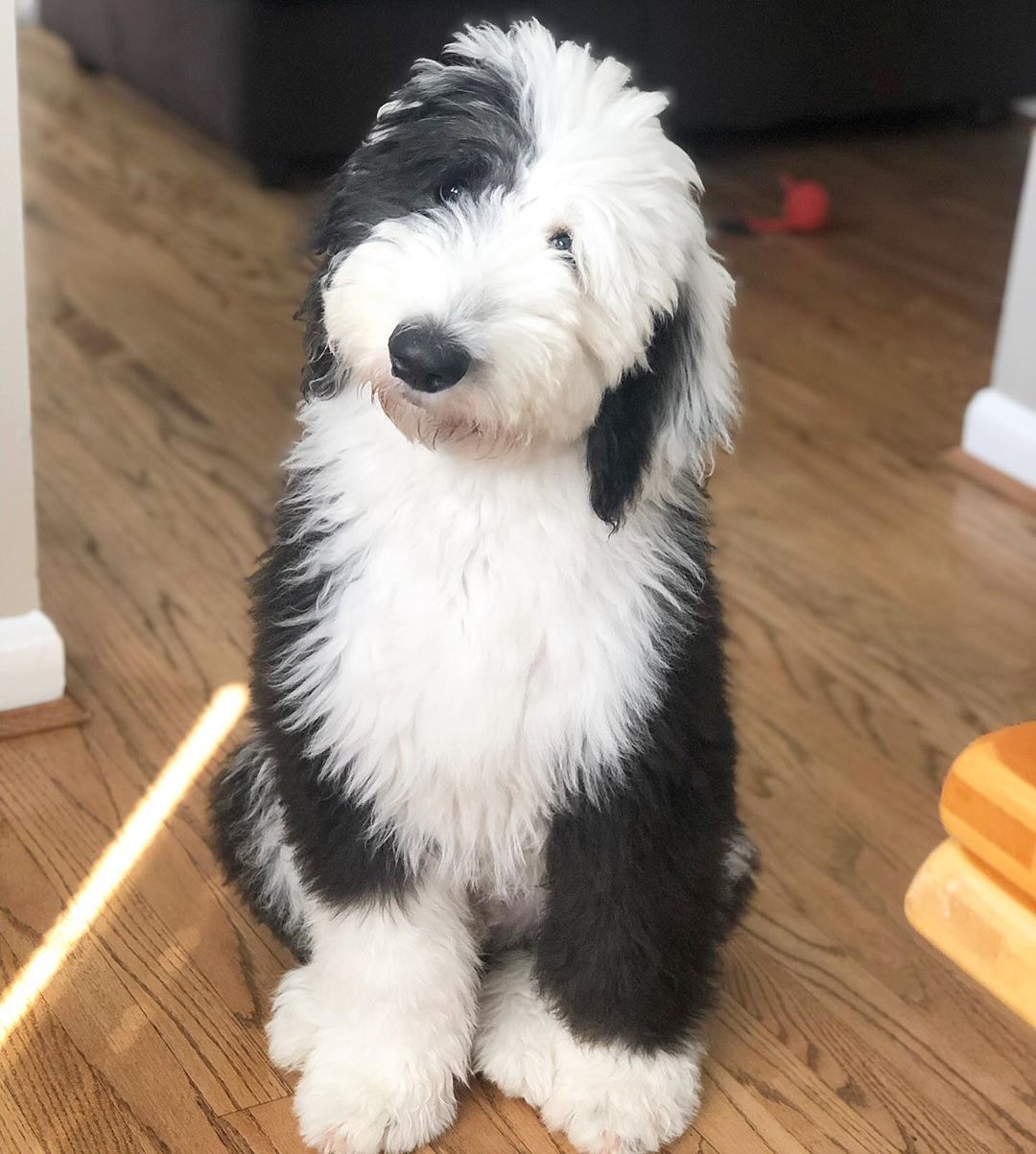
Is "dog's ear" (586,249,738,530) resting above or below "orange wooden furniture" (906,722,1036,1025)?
above

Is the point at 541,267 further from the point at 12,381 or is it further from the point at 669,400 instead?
the point at 12,381

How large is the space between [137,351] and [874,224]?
5.65ft

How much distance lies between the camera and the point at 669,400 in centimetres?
113

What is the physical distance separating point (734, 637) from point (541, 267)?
1091mm

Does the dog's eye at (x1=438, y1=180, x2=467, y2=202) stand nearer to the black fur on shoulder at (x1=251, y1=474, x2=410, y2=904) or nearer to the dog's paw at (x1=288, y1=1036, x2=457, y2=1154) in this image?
the black fur on shoulder at (x1=251, y1=474, x2=410, y2=904)

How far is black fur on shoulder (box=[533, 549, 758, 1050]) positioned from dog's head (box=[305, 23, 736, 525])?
0.64 ft

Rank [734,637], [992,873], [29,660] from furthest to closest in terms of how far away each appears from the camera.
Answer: [734,637], [29,660], [992,873]

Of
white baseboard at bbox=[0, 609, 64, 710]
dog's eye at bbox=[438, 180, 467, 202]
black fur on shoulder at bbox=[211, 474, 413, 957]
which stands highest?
dog's eye at bbox=[438, 180, 467, 202]

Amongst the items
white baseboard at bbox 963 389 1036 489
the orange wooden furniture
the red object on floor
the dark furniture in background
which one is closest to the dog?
the orange wooden furniture

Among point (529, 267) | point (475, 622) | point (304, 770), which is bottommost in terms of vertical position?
point (304, 770)

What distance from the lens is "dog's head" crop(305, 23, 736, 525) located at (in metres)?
1.03

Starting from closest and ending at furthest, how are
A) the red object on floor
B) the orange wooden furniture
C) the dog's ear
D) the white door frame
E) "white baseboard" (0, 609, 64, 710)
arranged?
the orange wooden furniture, the dog's ear, "white baseboard" (0, 609, 64, 710), the white door frame, the red object on floor

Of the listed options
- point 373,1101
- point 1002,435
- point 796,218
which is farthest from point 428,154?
point 796,218

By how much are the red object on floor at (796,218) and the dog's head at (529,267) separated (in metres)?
2.55
